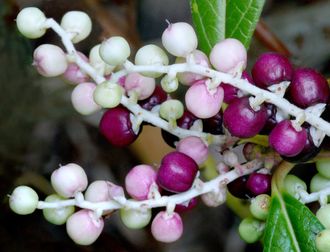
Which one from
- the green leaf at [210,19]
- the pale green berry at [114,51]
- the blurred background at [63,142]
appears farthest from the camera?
the blurred background at [63,142]

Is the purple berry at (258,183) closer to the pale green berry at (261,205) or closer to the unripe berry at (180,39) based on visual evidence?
the pale green berry at (261,205)

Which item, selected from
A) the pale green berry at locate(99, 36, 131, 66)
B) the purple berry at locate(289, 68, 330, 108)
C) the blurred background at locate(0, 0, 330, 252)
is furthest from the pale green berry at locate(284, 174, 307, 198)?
the blurred background at locate(0, 0, 330, 252)

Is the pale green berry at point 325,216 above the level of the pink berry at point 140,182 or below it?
below

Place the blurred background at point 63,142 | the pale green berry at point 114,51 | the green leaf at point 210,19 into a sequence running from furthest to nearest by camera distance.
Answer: the blurred background at point 63,142, the green leaf at point 210,19, the pale green berry at point 114,51

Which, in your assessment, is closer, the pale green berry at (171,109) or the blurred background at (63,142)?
the pale green berry at (171,109)

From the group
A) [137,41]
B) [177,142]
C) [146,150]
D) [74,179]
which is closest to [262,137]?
[177,142]

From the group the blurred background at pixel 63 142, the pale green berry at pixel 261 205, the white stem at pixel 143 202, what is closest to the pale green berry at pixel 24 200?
the white stem at pixel 143 202

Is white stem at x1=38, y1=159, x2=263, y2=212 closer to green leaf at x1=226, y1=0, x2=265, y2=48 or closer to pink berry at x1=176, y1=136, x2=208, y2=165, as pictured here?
pink berry at x1=176, y1=136, x2=208, y2=165
